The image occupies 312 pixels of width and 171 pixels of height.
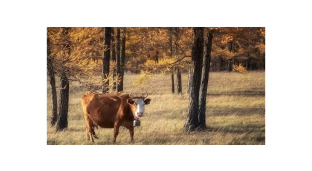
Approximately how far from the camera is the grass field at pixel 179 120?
50.8 feet

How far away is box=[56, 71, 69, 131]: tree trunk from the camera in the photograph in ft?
51.0

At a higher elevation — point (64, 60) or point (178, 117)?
point (64, 60)

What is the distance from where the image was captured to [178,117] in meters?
15.6

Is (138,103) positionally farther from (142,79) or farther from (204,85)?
(204,85)

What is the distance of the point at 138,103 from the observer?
50.9 feet

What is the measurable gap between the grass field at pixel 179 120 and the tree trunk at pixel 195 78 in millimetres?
109

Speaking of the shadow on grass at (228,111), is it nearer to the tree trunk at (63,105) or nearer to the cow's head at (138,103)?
the cow's head at (138,103)

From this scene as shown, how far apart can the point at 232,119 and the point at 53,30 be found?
3.55 metres

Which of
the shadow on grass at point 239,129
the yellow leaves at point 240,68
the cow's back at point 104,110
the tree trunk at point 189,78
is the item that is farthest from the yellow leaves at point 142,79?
the yellow leaves at point 240,68

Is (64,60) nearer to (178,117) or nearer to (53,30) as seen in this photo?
(53,30)

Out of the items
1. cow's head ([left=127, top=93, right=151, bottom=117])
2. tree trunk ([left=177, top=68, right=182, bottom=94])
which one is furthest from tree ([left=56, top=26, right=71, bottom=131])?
tree trunk ([left=177, top=68, right=182, bottom=94])

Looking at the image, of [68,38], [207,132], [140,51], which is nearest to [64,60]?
[68,38]

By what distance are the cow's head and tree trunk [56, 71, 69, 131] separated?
3.70 feet
